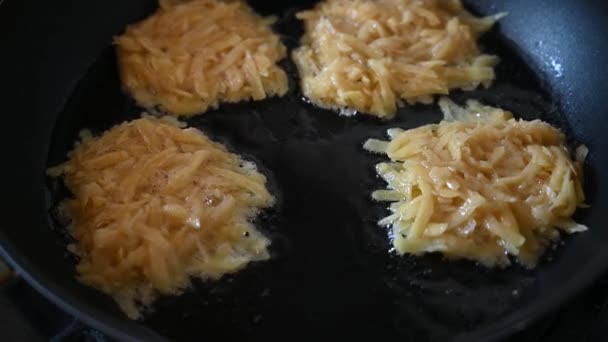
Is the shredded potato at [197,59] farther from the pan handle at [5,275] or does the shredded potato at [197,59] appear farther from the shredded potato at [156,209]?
the pan handle at [5,275]

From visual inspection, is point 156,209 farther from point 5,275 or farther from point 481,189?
point 481,189

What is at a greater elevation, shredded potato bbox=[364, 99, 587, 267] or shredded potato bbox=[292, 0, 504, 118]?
shredded potato bbox=[292, 0, 504, 118]

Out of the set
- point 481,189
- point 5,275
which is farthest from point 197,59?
point 481,189

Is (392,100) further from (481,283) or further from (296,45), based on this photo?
(481,283)

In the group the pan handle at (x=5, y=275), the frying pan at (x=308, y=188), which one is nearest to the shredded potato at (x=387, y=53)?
the frying pan at (x=308, y=188)

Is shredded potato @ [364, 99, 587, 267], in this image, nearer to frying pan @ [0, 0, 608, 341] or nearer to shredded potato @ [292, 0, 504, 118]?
frying pan @ [0, 0, 608, 341]

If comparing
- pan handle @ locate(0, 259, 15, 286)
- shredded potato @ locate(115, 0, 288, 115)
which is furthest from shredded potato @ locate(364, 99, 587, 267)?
pan handle @ locate(0, 259, 15, 286)
